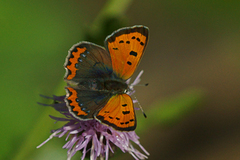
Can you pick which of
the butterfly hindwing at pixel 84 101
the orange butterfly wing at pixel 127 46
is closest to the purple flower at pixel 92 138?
the butterfly hindwing at pixel 84 101

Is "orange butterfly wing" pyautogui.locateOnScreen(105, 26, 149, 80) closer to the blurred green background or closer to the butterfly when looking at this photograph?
the butterfly

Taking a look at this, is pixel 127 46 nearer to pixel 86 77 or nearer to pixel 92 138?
pixel 86 77

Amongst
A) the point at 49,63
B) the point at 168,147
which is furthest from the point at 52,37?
the point at 168,147

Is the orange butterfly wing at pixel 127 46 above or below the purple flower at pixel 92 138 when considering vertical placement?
above

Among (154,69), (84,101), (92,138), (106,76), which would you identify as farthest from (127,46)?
(154,69)

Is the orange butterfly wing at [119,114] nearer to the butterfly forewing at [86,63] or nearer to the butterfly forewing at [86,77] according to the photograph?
the butterfly forewing at [86,77]

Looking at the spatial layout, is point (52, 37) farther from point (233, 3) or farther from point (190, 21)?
point (233, 3)

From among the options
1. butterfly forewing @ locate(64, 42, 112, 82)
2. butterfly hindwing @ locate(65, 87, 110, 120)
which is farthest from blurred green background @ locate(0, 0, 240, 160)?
butterfly hindwing @ locate(65, 87, 110, 120)
